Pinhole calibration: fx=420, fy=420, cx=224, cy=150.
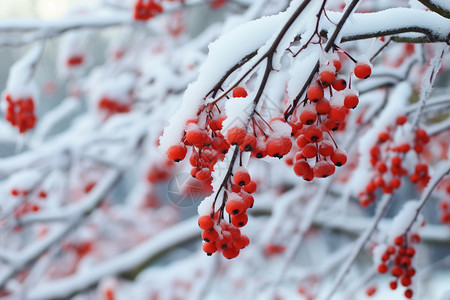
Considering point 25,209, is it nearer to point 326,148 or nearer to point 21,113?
point 21,113

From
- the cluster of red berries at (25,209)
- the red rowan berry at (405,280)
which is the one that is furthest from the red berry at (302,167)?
the cluster of red berries at (25,209)

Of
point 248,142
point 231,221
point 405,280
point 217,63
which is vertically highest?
point 217,63

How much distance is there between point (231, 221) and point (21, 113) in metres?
1.85

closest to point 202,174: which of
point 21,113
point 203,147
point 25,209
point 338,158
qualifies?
point 203,147

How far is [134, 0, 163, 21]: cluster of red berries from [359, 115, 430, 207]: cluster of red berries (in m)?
1.35

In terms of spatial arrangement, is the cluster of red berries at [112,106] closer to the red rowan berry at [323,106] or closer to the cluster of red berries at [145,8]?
the cluster of red berries at [145,8]

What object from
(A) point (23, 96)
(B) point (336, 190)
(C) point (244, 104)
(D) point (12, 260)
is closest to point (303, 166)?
(C) point (244, 104)

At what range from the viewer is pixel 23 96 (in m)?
2.29

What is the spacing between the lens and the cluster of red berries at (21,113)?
228 cm

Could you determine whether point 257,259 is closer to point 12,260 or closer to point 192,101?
point 12,260

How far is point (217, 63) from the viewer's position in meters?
0.81

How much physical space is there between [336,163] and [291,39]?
28 cm

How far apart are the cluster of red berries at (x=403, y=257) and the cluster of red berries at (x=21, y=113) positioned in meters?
1.92

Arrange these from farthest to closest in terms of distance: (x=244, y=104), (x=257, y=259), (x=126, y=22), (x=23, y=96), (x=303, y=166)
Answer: (x=257, y=259) → (x=126, y=22) → (x=23, y=96) → (x=303, y=166) → (x=244, y=104)
